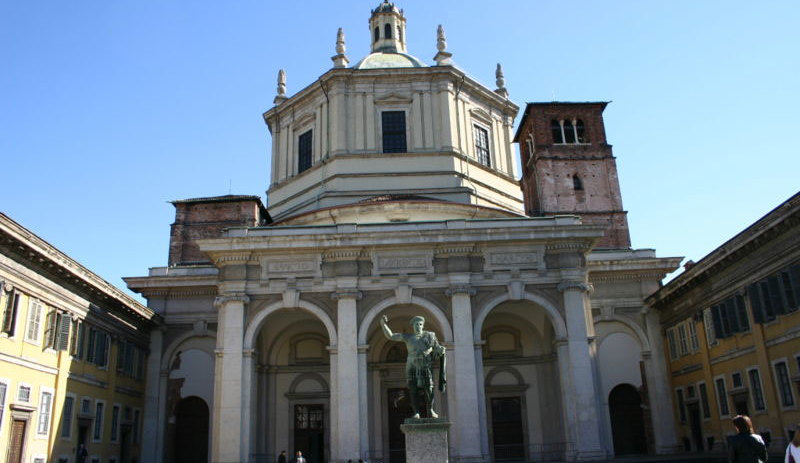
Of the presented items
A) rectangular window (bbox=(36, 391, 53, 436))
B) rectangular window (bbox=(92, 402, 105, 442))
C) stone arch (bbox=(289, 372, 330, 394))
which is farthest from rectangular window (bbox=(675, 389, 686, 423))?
rectangular window (bbox=(36, 391, 53, 436))

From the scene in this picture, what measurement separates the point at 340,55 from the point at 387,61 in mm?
2357

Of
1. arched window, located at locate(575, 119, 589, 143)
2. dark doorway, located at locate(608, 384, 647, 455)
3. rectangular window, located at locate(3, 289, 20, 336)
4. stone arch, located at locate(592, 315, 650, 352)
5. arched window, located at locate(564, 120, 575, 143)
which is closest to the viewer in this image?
rectangular window, located at locate(3, 289, 20, 336)

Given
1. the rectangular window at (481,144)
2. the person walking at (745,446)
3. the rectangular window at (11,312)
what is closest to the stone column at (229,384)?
the rectangular window at (11,312)

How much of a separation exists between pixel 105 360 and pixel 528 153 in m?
25.6

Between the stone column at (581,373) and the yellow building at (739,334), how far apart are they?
161 inches

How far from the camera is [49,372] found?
21984 millimetres

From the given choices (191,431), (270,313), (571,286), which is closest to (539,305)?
(571,286)

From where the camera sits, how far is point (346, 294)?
81.6 ft

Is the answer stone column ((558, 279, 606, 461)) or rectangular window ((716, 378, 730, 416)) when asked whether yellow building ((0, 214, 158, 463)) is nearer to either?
stone column ((558, 279, 606, 461))

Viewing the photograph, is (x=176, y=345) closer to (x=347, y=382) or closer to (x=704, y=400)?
(x=347, y=382)

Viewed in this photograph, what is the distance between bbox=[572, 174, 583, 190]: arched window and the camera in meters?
37.4

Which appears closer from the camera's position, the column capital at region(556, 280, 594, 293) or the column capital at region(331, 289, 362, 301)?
the column capital at region(331, 289, 362, 301)

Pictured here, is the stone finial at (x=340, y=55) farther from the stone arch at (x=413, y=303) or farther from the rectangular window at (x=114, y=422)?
the rectangular window at (x=114, y=422)

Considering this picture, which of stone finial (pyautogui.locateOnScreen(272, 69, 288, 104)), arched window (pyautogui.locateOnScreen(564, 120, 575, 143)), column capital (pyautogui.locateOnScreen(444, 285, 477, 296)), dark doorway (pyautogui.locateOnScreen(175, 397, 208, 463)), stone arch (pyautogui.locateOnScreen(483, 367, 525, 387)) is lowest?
Answer: dark doorway (pyautogui.locateOnScreen(175, 397, 208, 463))
